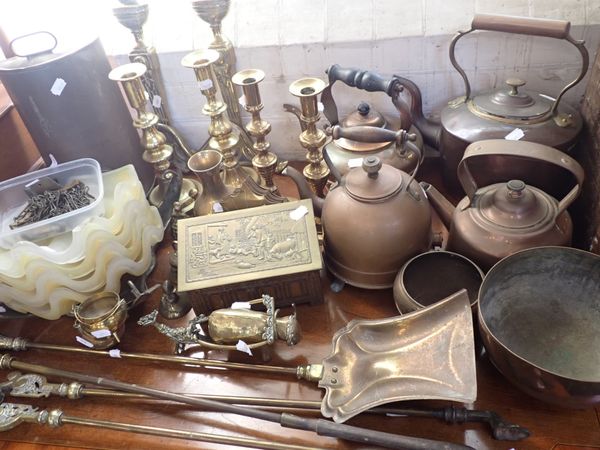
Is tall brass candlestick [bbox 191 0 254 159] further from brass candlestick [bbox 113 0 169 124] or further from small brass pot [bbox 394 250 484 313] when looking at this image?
small brass pot [bbox 394 250 484 313]

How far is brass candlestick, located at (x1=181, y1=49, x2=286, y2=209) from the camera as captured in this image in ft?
4.25

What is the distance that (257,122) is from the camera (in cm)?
134

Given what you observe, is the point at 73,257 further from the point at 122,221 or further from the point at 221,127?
the point at 221,127

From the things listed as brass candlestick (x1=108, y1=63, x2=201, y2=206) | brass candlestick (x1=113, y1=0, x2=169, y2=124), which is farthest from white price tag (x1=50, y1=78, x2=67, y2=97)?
brass candlestick (x1=113, y1=0, x2=169, y2=124)

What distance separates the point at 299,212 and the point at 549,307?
0.63 m

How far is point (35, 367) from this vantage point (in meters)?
1.15

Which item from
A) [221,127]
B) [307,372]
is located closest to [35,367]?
[307,372]

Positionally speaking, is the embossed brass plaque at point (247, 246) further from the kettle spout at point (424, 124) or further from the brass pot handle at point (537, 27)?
the brass pot handle at point (537, 27)

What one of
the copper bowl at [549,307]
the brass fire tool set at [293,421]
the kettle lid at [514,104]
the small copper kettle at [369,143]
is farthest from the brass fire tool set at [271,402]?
the kettle lid at [514,104]

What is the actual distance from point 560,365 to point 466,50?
36.4 inches

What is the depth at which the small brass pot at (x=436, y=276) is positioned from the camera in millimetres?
1129

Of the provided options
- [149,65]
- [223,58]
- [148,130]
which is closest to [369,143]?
[223,58]

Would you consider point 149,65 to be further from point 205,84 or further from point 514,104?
point 514,104

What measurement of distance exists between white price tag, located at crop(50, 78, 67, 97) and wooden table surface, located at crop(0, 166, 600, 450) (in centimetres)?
64
